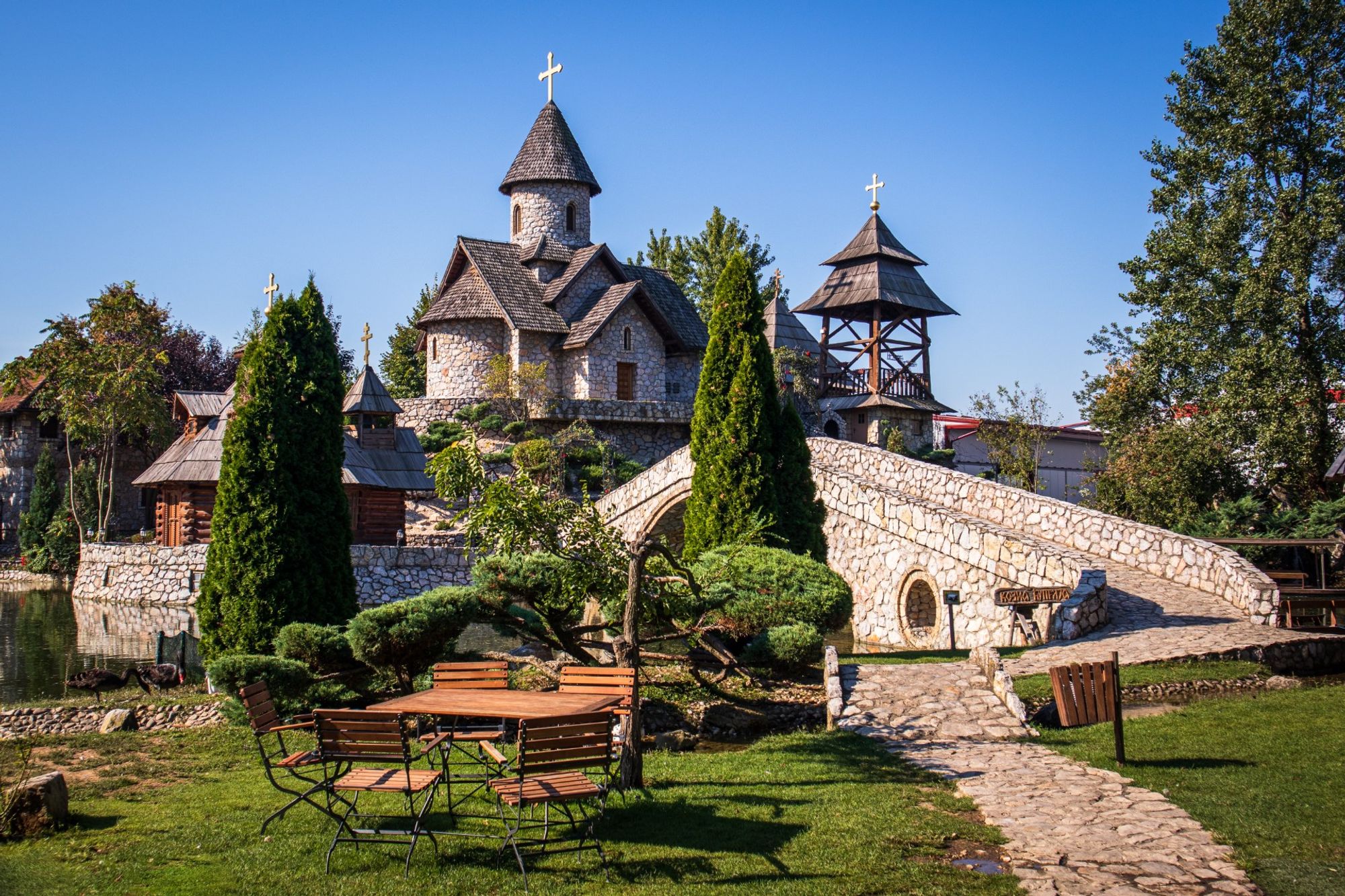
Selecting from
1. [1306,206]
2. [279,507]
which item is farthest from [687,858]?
[1306,206]

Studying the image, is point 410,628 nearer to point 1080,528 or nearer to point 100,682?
point 100,682

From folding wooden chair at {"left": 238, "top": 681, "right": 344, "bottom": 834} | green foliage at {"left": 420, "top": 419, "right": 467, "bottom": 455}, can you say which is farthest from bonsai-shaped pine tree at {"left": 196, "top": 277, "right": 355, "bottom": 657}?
green foliage at {"left": 420, "top": 419, "right": 467, "bottom": 455}

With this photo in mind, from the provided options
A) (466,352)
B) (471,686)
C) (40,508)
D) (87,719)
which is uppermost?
(466,352)

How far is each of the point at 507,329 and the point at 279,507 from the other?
22013 mm

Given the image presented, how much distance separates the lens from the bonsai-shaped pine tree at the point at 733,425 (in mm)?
19844

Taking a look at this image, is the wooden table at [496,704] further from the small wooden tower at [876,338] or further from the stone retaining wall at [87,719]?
the small wooden tower at [876,338]

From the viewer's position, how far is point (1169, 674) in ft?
41.1

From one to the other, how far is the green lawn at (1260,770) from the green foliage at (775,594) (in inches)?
207

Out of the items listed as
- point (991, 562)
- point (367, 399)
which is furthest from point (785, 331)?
point (991, 562)

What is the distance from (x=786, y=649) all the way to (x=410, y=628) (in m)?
5.15

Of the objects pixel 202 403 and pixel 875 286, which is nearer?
pixel 202 403

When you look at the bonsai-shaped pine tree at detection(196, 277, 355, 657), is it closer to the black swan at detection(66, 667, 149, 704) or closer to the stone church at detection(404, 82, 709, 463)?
the black swan at detection(66, 667, 149, 704)

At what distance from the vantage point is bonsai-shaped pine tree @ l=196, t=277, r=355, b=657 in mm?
14250

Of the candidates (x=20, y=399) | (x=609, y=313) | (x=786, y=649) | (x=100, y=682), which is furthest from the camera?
(x=20, y=399)
